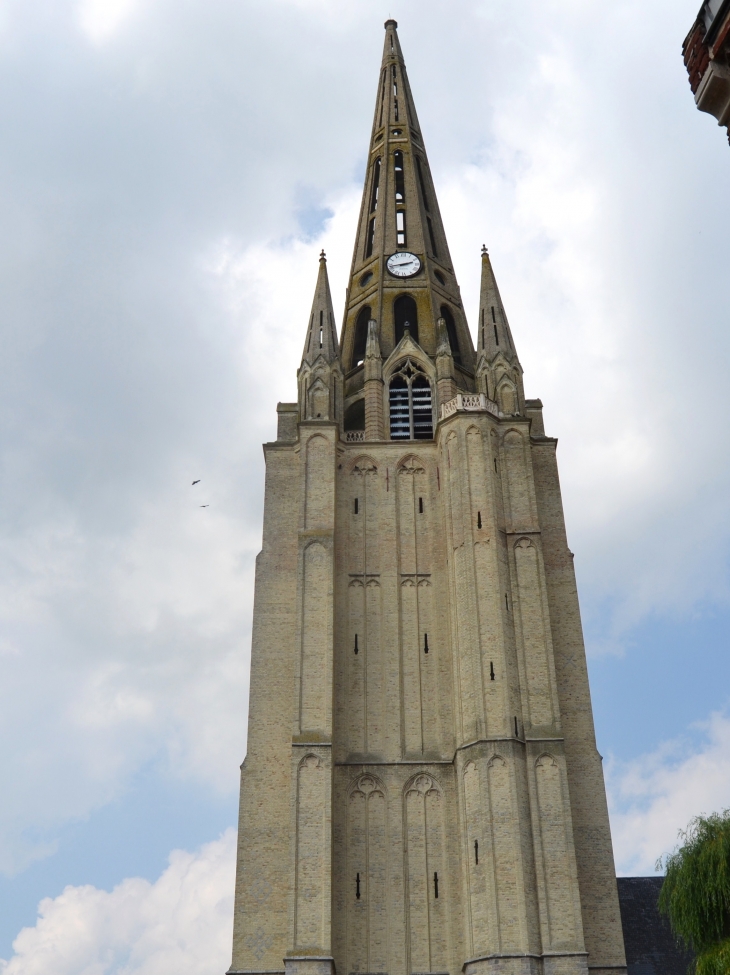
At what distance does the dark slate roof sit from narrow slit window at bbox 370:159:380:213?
3389cm

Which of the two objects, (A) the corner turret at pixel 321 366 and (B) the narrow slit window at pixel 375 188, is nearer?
(A) the corner turret at pixel 321 366

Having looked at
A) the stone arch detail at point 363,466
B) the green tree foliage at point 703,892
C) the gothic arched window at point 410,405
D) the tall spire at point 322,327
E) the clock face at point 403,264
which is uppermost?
the clock face at point 403,264

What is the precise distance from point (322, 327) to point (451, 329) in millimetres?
6865

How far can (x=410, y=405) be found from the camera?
4672 cm

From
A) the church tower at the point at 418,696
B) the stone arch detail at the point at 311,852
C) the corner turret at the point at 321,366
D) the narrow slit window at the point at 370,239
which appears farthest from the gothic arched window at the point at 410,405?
the stone arch detail at the point at 311,852

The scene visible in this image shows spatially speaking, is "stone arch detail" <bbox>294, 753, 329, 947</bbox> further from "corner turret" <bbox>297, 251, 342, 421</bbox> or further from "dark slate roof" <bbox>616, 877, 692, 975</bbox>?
"corner turret" <bbox>297, 251, 342, 421</bbox>

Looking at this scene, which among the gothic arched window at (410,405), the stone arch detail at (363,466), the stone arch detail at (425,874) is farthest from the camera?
the gothic arched window at (410,405)

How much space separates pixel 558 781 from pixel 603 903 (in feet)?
12.7

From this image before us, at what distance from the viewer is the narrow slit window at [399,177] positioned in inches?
2232

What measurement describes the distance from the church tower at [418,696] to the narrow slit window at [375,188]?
37.0ft

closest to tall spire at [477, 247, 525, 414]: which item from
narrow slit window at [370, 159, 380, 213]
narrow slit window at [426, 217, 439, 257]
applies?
Result: narrow slit window at [426, 217, 439, 257]

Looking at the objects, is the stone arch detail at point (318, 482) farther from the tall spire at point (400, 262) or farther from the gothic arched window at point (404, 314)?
the gothic arched window at point (404, 314)

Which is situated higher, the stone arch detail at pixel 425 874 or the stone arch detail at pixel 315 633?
the stone arch detail at pixel 315 633

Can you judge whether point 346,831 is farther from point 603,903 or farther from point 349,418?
point 349,418
